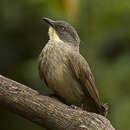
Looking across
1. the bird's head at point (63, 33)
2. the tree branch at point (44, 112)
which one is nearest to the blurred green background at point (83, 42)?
the bird's head at point (63, 33)

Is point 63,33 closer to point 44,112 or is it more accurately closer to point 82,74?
point 82,74

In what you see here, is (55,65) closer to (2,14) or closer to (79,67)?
(79,67)

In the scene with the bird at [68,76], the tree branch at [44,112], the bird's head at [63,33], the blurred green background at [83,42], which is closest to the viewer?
the tree branch at [44,112]

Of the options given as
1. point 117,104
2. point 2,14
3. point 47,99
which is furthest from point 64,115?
point 2,14

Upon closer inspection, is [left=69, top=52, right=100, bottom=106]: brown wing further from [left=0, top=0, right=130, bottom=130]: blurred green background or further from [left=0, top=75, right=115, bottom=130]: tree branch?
[left=0, top=0, right=130, bottom=130]: blurred green background

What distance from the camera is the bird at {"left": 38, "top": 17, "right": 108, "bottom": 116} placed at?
30.4ft

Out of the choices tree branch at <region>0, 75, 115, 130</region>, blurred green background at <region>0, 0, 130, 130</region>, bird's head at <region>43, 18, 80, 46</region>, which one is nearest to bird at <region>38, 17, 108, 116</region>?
bird's head at <region>43, 18, 80, 46</region>

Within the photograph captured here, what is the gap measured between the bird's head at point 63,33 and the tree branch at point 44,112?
1129 mm

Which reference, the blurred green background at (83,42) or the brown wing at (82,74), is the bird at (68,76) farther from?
the blurred green background at (83,42)

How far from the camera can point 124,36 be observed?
40.6 ft

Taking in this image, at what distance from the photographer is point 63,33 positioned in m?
9.90

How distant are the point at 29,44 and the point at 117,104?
193cm

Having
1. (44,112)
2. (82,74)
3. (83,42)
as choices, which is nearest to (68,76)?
(82,74)

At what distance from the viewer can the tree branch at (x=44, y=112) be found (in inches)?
345
